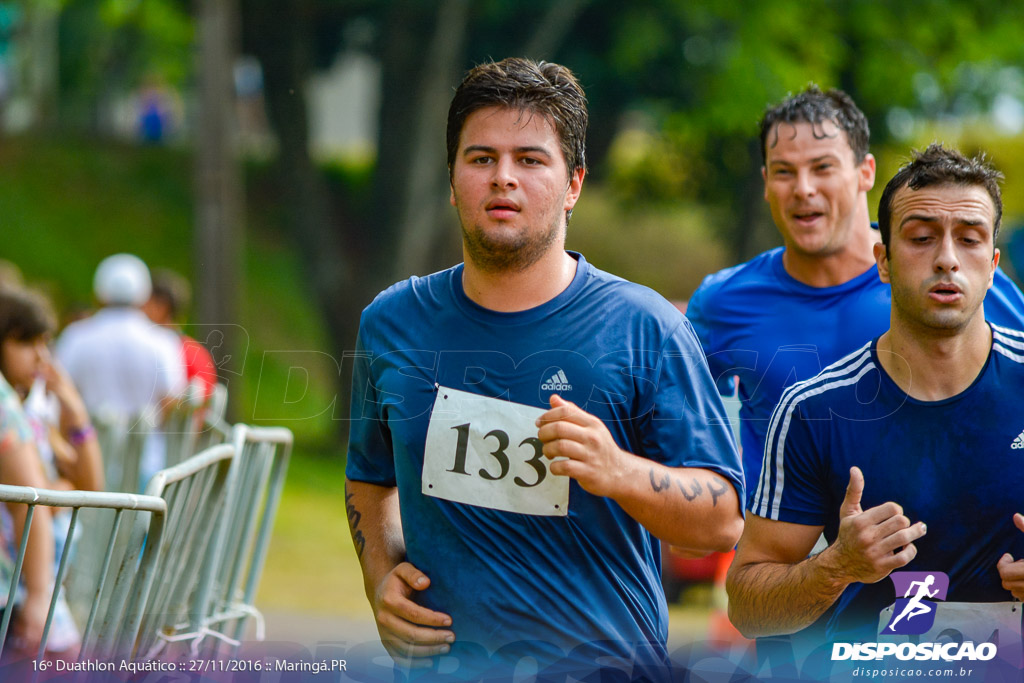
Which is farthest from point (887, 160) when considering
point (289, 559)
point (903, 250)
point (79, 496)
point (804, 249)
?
point (79, 496)

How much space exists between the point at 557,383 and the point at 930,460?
0.96 meters

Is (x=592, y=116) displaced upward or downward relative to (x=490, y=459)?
upward

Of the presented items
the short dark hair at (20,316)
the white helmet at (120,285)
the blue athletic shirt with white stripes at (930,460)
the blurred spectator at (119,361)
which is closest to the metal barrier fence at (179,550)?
the short dark hair at (20,316)

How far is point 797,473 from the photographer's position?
116 inches

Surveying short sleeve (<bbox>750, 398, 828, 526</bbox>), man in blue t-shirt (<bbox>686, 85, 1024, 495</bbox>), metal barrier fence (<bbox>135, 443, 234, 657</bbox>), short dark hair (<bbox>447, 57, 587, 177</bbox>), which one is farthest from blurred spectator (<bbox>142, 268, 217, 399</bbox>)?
short sleeve (<bbox>750, 398, 828, 526</bbox>)

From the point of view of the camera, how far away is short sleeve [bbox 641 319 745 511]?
2.63 metres

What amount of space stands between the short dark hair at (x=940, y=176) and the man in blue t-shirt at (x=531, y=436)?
0.72 meters

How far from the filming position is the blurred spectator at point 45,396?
4.39 meters

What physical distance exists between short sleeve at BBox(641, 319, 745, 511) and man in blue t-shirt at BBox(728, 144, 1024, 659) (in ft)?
1.17

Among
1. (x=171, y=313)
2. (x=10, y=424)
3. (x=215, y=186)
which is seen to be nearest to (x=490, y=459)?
(x=10, y=424)

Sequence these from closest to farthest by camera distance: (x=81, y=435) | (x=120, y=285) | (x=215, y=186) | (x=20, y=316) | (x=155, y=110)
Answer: (x=20, y=316)
(x=81, y=435)
(x=120, y=285)
(x=215, y=186)
(x=155, y=110)

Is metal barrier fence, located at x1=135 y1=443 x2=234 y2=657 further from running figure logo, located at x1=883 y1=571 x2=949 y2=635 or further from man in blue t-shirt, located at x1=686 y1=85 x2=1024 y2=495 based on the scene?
running figure logo, located at x1=883 y1=571 x2=949 y2=635

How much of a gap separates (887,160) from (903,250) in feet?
43.6

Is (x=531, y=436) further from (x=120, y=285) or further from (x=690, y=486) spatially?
(x=120, y=285)
